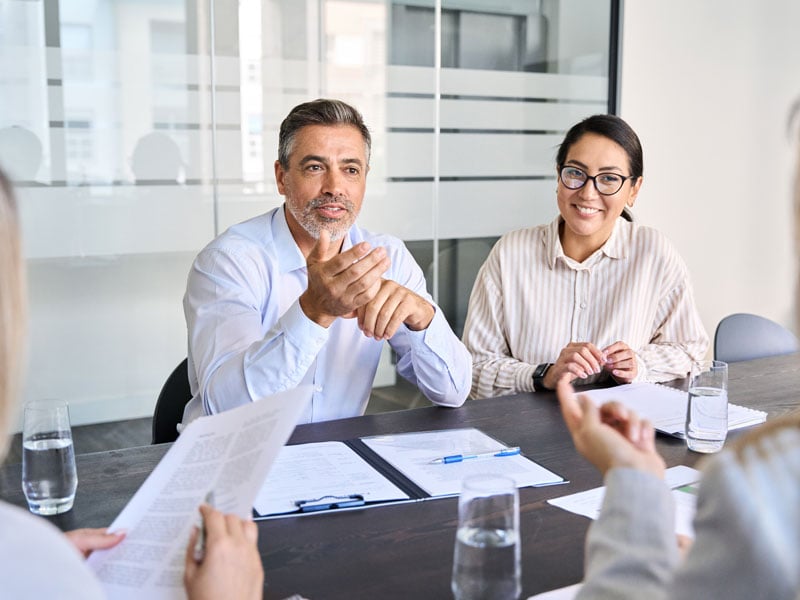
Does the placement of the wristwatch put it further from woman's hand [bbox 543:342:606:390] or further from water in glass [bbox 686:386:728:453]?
water in glass [bbox 686:386:728:453]

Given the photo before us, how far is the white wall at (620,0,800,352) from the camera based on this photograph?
4977 mm

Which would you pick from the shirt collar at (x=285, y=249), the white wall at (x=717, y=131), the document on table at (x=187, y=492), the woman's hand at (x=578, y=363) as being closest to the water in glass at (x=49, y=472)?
the document on table at (x=187, y=492)

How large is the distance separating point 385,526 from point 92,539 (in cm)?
45

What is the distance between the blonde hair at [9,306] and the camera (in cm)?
84

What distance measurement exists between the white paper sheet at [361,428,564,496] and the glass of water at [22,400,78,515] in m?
0.59

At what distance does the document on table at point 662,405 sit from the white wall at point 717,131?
2.90 metres

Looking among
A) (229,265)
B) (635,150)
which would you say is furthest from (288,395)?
(635,150)

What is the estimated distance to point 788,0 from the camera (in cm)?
535

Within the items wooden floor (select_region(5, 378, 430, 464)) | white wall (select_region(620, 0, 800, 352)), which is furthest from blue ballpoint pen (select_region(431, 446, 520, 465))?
white wall (select_region(620, 0, 800, 352))

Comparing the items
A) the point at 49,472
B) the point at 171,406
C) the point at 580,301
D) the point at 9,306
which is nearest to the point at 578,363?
the point at 580,301

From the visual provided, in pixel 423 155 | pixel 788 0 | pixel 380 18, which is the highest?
pixel 788 0

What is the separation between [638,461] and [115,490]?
0.97 meters

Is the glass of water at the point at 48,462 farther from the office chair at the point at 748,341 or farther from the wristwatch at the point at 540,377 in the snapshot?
the office chair at the point at 748,341

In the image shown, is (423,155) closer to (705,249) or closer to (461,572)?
(705,249)
